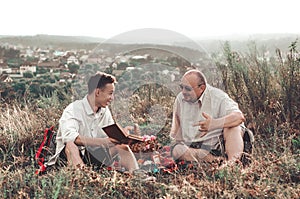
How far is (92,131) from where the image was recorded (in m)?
4.64

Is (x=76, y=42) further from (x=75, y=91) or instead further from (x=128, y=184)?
(x=128, y=184)

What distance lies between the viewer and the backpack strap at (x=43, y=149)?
4568 millimetres

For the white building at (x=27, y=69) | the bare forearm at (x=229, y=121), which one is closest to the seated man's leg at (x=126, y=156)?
the bare forearm at (x=229, y=121)

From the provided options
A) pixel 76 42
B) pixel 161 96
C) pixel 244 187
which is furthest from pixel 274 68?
→ pixel 76 42

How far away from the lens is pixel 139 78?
4.96 m

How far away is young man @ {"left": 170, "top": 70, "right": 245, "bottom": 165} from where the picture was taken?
463cm

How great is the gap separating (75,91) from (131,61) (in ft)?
2.18

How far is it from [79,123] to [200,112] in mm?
1217

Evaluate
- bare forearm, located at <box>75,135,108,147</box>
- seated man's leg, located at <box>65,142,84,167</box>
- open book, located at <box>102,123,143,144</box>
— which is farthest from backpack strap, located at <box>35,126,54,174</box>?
open book, located at <box>102,123,143,144</box>

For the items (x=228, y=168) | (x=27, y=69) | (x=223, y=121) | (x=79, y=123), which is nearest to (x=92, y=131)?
(x=79, y=123)

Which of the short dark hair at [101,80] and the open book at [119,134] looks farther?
the short dark hair at [101,80]

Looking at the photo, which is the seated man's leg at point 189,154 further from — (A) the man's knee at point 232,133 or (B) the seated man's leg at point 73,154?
(B) the seated man's leg at point 73,154

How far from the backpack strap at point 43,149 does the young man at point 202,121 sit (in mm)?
1268

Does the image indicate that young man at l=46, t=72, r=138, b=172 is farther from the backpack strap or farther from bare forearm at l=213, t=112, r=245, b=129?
bare forearm at l=213, t=112, r=245, b=129
